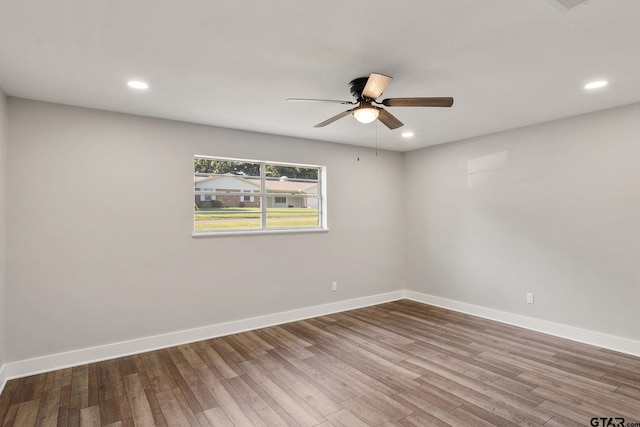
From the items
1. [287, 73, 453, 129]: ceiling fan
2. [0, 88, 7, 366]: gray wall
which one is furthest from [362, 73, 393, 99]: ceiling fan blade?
[0, 88, 7, 366]: gray wall

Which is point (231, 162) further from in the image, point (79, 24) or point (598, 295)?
point (598, 295)

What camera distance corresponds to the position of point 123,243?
3443 mm

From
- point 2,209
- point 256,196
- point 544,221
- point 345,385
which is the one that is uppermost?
point 256,196

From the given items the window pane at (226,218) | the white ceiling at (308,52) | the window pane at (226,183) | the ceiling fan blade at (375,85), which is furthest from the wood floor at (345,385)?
the white ceiling at (308,52)

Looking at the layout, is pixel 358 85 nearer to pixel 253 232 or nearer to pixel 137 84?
pixel 137 84

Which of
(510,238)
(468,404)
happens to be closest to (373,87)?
(468,404)

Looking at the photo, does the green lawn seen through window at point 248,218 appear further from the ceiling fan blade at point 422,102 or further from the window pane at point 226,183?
the ceiling fan blade at point 422,102

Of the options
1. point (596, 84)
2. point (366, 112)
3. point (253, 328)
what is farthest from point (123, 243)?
point (596, 84)

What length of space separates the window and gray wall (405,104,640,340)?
195cm

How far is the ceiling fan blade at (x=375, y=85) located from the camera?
2.21 m

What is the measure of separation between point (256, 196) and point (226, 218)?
496 millimetres

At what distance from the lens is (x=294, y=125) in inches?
157

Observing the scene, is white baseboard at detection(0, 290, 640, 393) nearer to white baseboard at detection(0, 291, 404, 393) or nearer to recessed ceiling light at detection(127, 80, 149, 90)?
white baseboard at detection(0, 291, 404, 393)

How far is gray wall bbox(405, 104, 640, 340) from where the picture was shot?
3.44 meters
